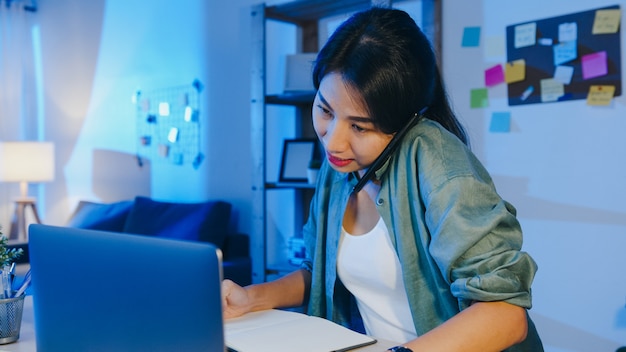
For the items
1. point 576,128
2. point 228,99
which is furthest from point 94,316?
point 228,99

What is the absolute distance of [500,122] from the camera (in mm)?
2545

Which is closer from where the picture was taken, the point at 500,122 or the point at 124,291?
the point at 124,291

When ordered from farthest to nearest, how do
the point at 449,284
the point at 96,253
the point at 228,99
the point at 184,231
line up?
the point at 228,99, the point at 184,231, the point at 449,284, the point at 96,253

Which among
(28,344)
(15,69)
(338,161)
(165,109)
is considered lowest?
(28,344)

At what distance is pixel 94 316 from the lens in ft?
2.58

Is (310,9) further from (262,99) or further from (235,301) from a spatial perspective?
(235,301)

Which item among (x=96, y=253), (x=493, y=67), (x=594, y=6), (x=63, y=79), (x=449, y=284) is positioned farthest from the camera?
(x=63, y=79)

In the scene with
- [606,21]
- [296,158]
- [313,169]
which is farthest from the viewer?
[296,158]

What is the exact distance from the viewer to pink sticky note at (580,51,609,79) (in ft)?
7.54

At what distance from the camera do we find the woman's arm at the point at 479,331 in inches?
35.8

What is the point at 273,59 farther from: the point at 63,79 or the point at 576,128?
the point at 63,79

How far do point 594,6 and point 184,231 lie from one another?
214cm

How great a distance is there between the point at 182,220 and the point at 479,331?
104 inches

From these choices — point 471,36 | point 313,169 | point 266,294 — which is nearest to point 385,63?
point 266,294
